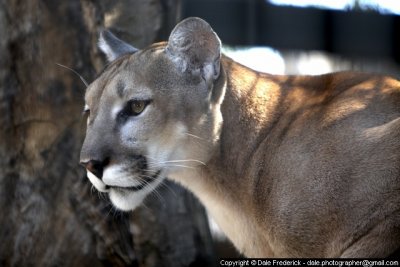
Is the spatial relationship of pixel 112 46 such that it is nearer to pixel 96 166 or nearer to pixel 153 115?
pixel 153 115

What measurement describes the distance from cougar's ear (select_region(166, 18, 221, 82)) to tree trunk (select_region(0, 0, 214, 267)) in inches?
41.8

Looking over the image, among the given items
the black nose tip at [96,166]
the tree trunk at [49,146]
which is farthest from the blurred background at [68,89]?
the black nose tip at [96,166]

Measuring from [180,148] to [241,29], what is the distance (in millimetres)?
1167

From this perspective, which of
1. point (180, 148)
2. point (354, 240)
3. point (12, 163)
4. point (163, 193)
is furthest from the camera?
point (163, 193)

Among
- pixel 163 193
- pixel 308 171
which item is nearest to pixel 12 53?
pixel 163 193

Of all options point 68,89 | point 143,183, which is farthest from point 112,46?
point 143,183

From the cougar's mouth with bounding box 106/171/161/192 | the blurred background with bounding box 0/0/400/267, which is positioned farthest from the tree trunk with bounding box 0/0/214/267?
the cougar's mouth with bounding box 106/171/161/192

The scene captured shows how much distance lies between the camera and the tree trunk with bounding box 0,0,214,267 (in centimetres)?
469

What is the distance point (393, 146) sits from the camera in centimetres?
358

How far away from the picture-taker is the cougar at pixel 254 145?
140 inches

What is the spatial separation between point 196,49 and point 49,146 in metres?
1.32

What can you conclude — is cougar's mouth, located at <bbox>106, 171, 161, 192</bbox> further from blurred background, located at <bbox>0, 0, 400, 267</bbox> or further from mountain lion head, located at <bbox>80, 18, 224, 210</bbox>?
blurred background, located at <bbox>0, 0, 400, 267</bbox>

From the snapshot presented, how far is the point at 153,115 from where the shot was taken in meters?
3.78

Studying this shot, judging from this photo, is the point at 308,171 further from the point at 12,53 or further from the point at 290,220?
the point at 12,53
